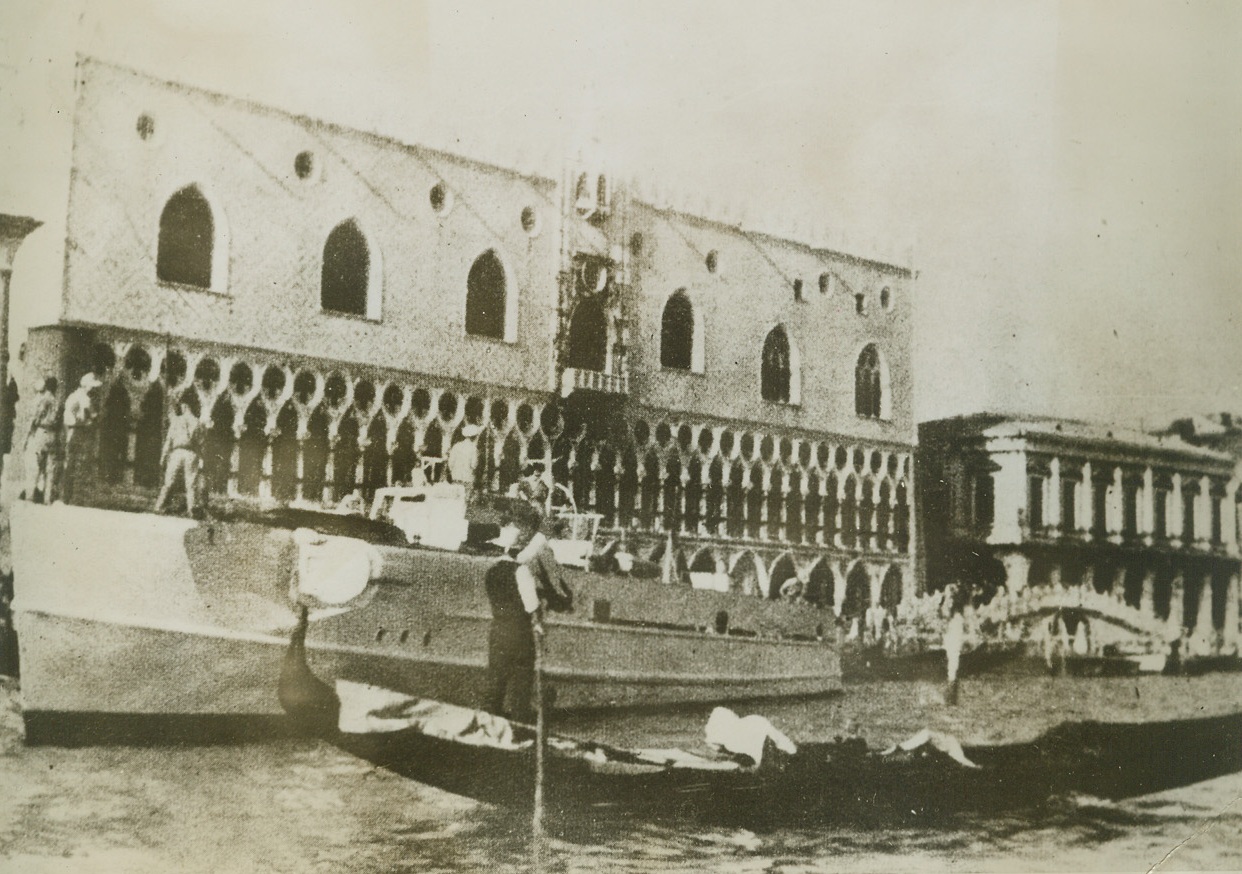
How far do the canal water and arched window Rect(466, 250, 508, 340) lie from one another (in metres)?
1.61

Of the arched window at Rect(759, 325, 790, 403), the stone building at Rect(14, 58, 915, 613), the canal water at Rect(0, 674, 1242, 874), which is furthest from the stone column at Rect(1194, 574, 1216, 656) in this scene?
the arched window at Rect(759, 325, 790, 403)

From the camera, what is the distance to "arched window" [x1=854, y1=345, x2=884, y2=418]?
221 inches

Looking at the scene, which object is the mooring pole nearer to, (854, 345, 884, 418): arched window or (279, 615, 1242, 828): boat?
(279, 615, 1242, 828): boat

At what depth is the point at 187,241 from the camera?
14.1 feet

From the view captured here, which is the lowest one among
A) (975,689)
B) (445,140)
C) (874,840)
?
(874,840)

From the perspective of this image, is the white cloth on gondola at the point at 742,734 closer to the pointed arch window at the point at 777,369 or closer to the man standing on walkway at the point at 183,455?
the pointed arch window at the point at 777,369

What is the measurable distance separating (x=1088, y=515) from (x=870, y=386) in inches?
50.1

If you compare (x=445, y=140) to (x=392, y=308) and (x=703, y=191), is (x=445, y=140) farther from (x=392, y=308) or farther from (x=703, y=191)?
(x=703, y=191)

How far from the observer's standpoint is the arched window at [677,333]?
202 inches

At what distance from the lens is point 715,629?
17.0ft

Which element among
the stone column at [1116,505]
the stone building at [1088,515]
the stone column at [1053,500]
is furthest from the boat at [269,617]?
the stone column at [1116,505]

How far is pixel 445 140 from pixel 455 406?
3.46 ft

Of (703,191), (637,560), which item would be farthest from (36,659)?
(703,191)

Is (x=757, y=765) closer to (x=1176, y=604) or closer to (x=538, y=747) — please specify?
(x=538, y=747)
